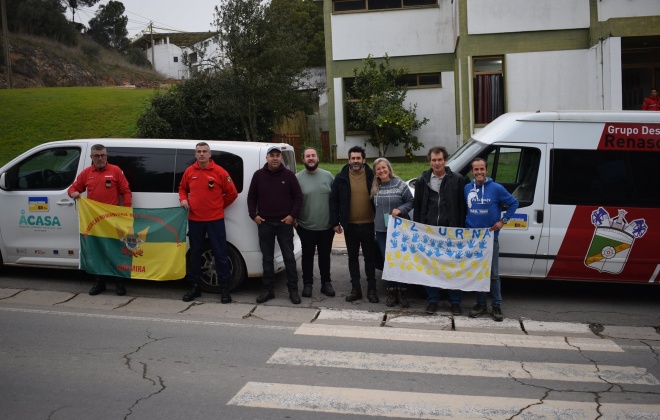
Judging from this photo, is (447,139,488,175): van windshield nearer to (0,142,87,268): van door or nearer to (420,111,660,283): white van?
(420,111,660,283): white van

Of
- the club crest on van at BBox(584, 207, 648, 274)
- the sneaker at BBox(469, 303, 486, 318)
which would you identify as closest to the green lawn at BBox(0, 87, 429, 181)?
the club crest on van at BBox(584, 207, 648, 274)

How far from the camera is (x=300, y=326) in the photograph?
796 centimetres

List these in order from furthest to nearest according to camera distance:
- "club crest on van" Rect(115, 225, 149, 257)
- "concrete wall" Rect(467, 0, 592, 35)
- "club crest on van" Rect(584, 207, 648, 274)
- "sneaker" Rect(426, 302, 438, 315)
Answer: "concrete wall" Rect(467, 0, 592, 35), "club crest on van" Rect(115, 225, 149, 257), "club crest on van" Rect(584, 207, 648, 274), "sneaker" Rect(426, 302, 438, 315)

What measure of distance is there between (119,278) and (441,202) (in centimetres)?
429

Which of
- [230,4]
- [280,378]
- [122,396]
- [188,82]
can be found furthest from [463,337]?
[188,82]

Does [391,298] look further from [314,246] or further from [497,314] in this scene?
[497,314]

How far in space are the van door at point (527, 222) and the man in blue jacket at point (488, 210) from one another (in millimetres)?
467

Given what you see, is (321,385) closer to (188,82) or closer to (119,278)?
(119,278)

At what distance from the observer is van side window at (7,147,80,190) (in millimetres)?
9664

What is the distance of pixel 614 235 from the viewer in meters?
8.81

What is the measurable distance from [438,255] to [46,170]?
5374 millimetres

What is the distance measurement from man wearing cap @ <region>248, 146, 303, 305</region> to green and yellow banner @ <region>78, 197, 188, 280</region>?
1037 millimetres

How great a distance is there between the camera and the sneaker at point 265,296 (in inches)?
354

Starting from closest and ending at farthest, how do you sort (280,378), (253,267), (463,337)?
1. (280,378)
2. (463,337)
3. (253,267)
